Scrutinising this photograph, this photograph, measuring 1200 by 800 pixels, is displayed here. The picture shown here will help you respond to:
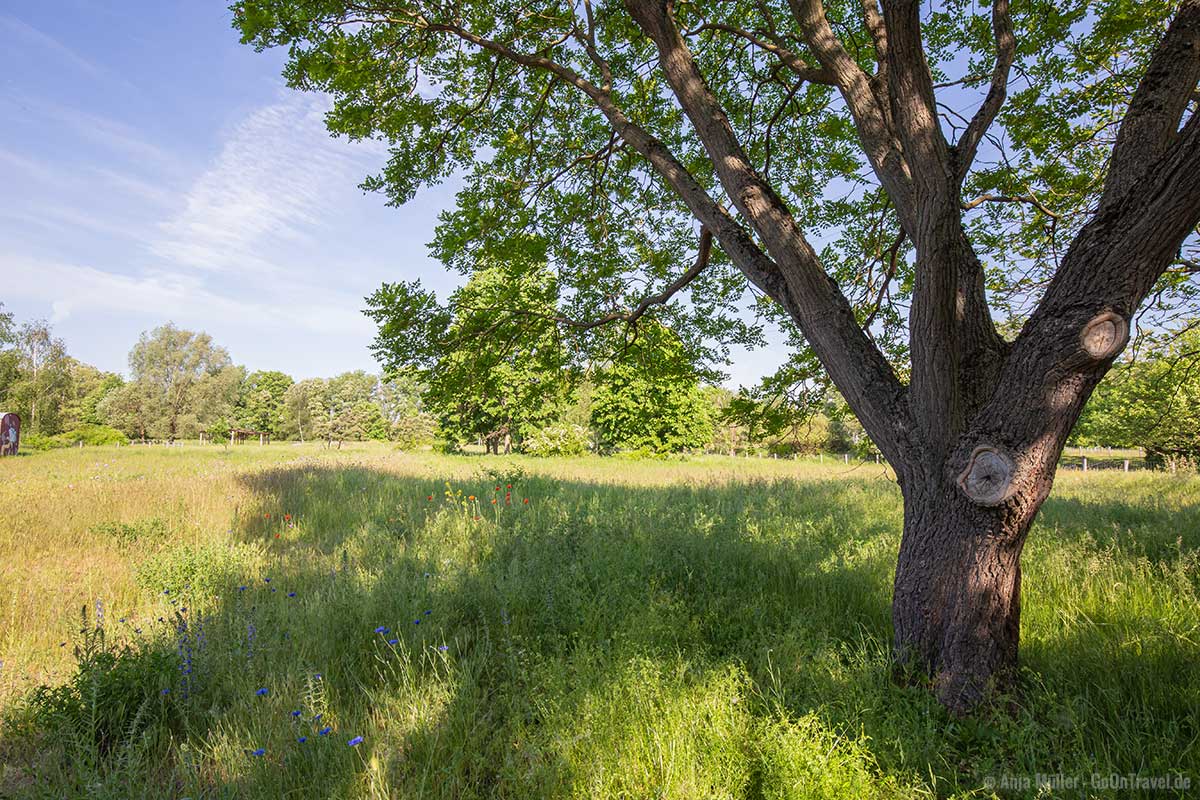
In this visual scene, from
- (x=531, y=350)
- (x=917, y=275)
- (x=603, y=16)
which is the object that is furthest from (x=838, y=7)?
(x=531, y=350)

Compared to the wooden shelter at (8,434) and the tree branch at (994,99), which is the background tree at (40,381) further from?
the tree branch at (994,99)

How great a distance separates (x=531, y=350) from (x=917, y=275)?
357cm

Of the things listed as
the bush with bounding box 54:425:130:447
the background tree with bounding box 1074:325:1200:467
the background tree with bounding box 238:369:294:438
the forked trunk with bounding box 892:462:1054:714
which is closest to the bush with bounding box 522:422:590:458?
the background tree with bounding box 1074:325:1200:467

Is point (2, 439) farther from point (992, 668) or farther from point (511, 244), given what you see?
point (992, 668)

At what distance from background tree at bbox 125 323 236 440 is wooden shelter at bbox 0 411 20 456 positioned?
3088 centimetres

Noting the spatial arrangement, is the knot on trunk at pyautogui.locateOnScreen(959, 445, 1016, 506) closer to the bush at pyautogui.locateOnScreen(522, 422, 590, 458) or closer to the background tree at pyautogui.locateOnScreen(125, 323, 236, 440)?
the bush at pyautogui.locateOnScreen(522, 422, 590, 458)

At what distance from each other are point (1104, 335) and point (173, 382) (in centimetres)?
7602

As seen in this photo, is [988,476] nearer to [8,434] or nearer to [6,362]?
[8,434]

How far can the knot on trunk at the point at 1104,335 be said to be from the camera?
2.23 metres

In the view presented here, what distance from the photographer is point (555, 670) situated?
111 inches

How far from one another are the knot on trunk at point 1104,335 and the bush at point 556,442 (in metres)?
24.6

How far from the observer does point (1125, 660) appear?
2.96m

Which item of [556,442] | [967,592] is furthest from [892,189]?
[556,442]

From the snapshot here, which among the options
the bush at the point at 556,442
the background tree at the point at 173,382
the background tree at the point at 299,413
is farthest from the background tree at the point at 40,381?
the bush at the point at 556,442
